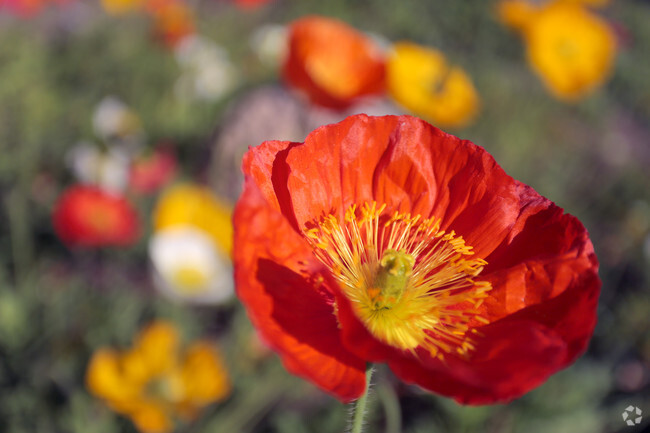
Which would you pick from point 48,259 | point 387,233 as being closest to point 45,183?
point 48,259

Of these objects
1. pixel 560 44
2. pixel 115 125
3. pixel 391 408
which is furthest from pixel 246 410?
pixel 560 44

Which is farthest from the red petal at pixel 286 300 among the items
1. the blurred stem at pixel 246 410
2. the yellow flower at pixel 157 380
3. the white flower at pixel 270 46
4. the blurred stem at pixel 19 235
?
the white flower at pixel 270 46

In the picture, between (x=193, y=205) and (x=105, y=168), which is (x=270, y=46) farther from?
(x=193, y=205)

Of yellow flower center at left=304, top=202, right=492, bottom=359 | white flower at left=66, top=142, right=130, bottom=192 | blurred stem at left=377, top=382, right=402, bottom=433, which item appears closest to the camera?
yellow flower center at left=304, top=202, right=492, bottom=359

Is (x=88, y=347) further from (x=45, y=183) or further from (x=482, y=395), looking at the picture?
(x=482, y=395)

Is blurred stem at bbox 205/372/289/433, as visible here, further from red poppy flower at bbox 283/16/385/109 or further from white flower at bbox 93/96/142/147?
white flower at bbox 93/96/142/147

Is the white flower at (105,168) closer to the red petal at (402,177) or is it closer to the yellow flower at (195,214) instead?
the yellow flower at (195,214)

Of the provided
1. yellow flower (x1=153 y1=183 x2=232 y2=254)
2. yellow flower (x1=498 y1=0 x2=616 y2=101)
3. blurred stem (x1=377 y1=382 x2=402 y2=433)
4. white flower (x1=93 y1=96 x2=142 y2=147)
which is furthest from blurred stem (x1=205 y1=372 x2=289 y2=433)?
yellow flower (x1=498 y1=0 x2=616 y2=101)
